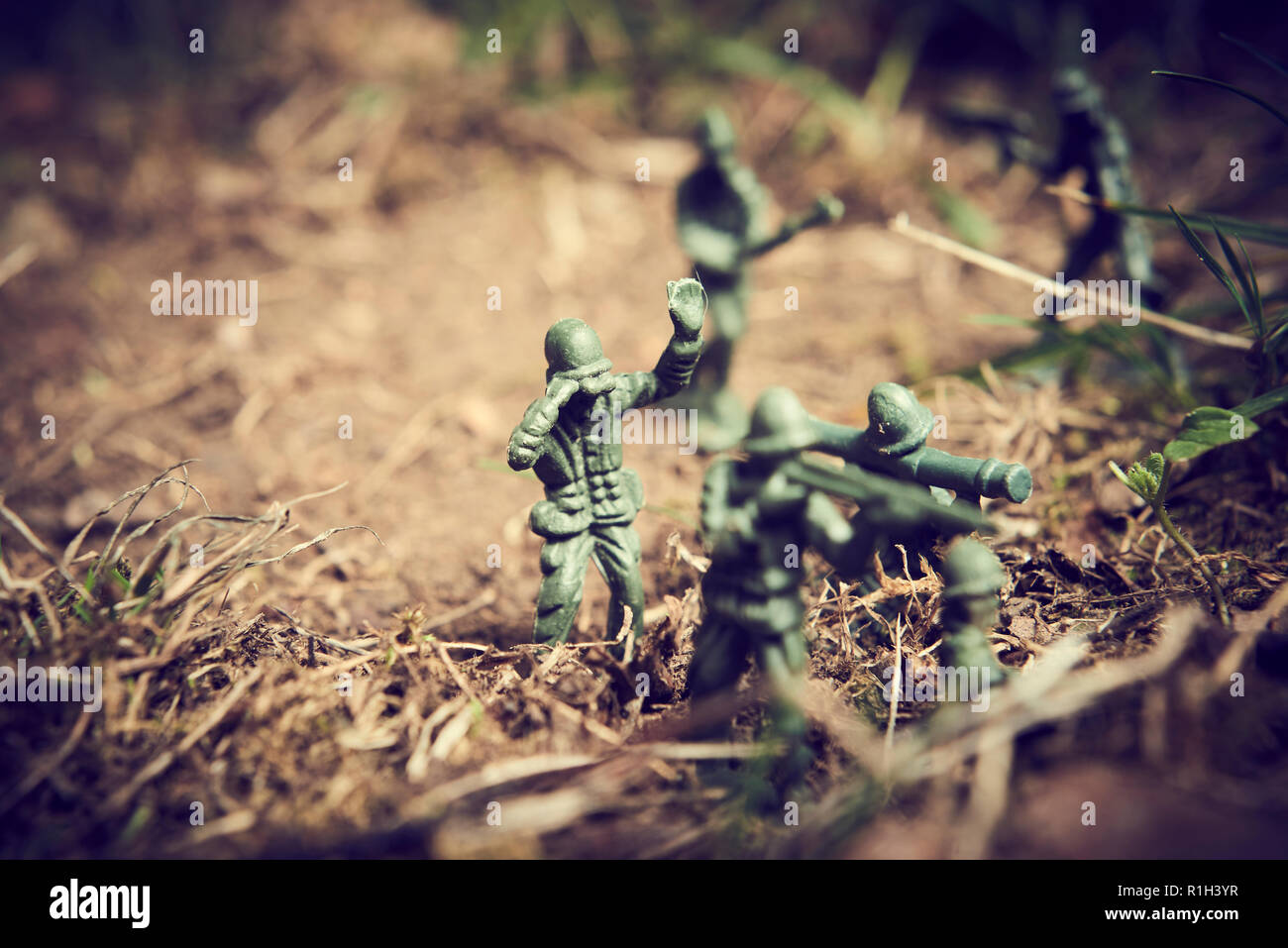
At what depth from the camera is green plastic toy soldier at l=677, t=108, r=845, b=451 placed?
3.02m

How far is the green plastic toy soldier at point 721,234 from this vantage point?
9.90ft

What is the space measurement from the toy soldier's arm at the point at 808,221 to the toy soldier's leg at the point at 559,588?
1420mm

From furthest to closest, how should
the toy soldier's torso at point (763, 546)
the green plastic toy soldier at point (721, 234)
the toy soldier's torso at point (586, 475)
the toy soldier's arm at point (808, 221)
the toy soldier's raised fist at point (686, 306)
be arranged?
the green plastic toy soldier at point (721, 234), the toy soldier's arm at point (808, 221), the toy soldier's torso at point (586, 475), the toy soldier's raised fist at point (686, 306), the toy soldier's torso at point (763, 546)

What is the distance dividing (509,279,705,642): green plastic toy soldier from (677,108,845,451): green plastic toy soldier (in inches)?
42.4

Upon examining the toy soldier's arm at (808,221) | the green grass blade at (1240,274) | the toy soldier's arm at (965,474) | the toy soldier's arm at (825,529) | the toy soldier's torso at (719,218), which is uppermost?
the toy soldier's torso at (719,218)

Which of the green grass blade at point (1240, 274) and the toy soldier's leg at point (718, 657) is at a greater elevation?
the green grass blade at point (1240, 274)

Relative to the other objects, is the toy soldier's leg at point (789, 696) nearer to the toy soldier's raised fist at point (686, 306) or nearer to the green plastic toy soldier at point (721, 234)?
the toy soldier's raised fist at point (686, 306)

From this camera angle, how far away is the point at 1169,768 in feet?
4.78

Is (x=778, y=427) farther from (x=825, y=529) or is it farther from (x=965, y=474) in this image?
(x=965, y=474)

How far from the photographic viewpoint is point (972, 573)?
1607 mm

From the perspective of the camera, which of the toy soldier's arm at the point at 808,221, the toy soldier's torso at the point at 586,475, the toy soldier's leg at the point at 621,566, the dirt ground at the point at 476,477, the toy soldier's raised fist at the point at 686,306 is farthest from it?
the toy soldier's arm at the point at 808,221

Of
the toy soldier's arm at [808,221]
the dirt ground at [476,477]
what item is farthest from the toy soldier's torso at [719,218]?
the dirt ground at [476,477]

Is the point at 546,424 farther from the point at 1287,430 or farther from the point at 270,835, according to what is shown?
the point at 1287,430

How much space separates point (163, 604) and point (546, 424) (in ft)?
3.16
